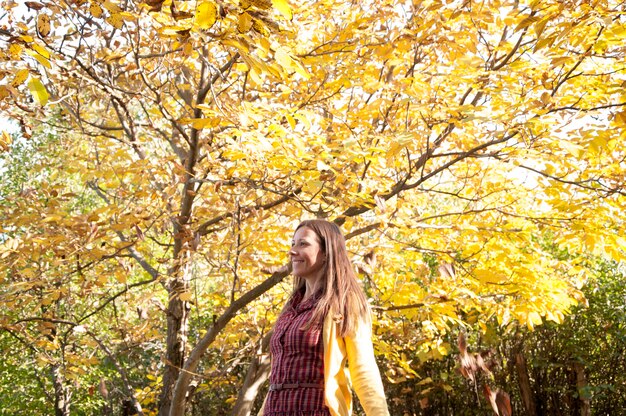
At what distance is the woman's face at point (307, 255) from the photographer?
Result: 215 cm

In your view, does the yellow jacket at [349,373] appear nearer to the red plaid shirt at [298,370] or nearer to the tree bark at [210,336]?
the red plaid shirt at [298,370]

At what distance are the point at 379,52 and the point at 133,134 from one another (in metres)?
1.79

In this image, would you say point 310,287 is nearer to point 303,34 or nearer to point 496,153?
point 496,153

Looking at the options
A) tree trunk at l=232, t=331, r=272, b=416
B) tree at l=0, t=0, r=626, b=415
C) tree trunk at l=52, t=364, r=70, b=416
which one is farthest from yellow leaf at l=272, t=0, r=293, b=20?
tree trunk at l=52, t=364, r=70, b=416

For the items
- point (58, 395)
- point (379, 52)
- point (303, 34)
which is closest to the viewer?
point (379, 52)

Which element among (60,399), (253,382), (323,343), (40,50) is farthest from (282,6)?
(60,399)

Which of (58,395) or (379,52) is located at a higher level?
(379,52)

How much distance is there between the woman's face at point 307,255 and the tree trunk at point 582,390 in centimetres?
401

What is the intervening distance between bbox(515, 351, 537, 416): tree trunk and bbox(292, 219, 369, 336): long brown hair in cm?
394

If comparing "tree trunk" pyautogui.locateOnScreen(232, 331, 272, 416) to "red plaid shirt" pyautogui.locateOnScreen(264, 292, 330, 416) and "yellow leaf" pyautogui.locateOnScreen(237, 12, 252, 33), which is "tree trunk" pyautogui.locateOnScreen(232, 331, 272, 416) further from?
"yellow leaf" pyautogui.locateOnScreen(237, 12, 252, 33)

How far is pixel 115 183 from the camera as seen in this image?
399cm

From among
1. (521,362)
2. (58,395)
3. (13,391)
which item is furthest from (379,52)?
(13,391)

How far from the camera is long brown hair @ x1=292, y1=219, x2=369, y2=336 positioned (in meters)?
2.02

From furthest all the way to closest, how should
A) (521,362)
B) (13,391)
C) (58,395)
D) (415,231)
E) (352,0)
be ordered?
(13,391) < (58,395) < (521,362) < (415,231) < (352,0)
